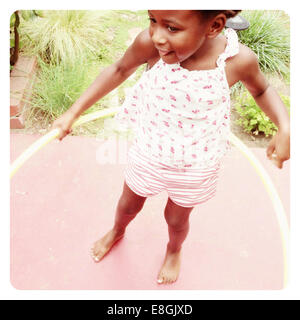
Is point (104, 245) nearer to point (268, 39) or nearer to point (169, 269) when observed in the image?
point (169, 269)

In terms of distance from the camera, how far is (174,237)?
1545 mm

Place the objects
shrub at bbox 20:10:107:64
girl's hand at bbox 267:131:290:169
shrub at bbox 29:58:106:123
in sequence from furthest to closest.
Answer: shrub at bbox 20:10:107:64, shrub at bbox 29:58:106:123, girl's hand at bbox 267:131:290:169

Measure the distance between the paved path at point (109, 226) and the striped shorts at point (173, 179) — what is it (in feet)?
1.88

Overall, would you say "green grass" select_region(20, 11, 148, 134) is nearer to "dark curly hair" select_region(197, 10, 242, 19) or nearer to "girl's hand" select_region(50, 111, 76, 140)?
"girl's hand" select_region(50, 111, 76, 140)

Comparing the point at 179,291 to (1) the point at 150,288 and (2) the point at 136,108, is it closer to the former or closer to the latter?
(1) the point at 150,288

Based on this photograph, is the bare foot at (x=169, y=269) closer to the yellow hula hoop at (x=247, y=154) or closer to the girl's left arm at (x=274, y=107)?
the yellow hula hoop at (x=247, y=154)

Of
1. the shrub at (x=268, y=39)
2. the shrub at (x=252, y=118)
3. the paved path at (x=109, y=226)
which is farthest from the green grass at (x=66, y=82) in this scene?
the shrub at (x=268, y=39)

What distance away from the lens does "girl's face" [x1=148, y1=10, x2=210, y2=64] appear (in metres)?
0.87

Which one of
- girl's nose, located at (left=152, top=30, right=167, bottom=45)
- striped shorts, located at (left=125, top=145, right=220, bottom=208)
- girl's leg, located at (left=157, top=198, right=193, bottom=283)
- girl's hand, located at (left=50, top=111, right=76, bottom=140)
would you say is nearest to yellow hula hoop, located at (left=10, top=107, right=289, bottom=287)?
girl's hand, located at (left=50, top=111, right=76, bottom=140)

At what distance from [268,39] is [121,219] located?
2.09 meters

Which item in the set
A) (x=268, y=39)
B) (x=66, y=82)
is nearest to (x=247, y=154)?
(x=66, y=82)

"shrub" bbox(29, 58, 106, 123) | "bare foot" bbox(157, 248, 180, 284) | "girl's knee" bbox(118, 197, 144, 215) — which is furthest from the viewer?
"shrub" bbox(29, 58, 106, 123)

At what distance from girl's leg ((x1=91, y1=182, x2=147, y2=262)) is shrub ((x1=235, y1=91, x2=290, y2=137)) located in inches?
50.3

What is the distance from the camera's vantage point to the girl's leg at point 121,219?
1.42m
